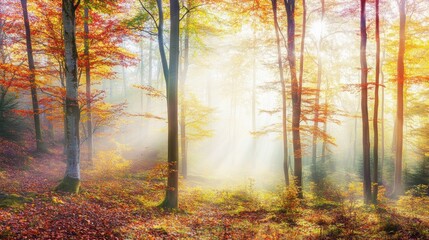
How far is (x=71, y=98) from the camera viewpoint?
8.84 metres

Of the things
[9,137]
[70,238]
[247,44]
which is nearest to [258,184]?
[247,44]

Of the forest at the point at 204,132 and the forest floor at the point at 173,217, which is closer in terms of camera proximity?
the forest floor at the point at 173,217

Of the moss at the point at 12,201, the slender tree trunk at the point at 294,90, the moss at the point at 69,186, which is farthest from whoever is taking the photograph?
the slender tree trunk at the point at 294,90

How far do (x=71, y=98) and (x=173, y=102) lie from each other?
3455 millimetres

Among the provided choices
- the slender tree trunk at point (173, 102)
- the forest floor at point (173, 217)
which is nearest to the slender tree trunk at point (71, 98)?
the forest floor at point (173, 217)

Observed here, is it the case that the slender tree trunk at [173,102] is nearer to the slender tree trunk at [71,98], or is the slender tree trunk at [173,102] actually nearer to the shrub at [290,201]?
the slender tree trunk at [71,98]

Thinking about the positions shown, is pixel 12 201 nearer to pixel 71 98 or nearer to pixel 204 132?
pixel 71 98

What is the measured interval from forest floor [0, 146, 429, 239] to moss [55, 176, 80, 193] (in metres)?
0.31

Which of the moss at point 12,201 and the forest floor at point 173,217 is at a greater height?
the moss at point 12,201

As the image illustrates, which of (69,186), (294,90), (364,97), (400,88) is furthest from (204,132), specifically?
(400,88)

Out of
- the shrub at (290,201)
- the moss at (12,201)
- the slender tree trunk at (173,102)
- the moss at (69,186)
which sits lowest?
the shrub at (290,201)

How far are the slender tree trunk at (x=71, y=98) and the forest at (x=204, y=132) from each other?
0.03 m

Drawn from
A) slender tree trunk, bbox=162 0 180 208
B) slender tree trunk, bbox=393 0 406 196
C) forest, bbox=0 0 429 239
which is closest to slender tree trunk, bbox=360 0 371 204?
forest, bbox=0 0 429 239

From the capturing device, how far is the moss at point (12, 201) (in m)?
6.51
